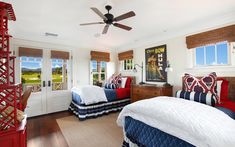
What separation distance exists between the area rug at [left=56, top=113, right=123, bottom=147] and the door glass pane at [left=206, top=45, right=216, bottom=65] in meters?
2.69

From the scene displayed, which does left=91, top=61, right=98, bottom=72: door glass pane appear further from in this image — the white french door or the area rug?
the area rug

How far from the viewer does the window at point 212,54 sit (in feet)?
9.53

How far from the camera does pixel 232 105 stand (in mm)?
2170

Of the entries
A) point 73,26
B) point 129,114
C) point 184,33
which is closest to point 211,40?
point 184,33

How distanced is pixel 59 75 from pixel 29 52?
1140 millimetres

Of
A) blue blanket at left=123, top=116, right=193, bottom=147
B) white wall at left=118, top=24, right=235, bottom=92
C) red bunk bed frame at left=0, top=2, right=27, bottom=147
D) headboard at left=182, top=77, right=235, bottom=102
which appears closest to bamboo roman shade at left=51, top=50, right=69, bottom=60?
white wall at left=118, top=24, right=235, bottom=92

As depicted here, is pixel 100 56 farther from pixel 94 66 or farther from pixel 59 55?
pixel 59 55

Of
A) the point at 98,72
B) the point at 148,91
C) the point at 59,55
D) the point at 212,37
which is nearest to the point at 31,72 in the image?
the point at 59,55

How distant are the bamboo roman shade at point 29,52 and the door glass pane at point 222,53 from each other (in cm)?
493

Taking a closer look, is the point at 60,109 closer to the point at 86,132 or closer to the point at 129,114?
the point at 86,132

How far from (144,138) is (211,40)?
2715mm

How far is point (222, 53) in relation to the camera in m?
2.95

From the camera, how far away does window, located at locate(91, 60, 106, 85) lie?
530cm

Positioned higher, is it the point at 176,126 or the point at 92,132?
the point at 176,126
